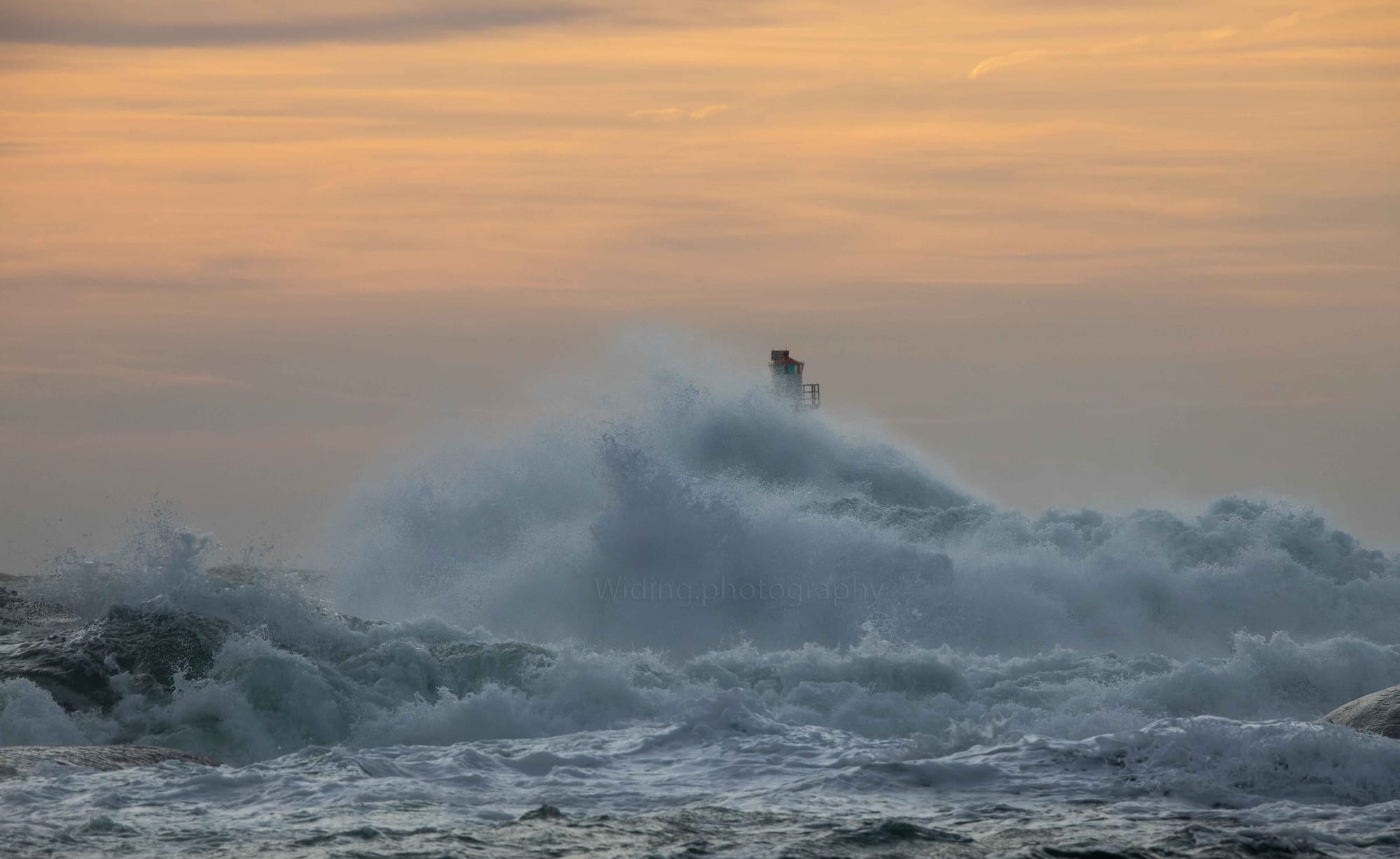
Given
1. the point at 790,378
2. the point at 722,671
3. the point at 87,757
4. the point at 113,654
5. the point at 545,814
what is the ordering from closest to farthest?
the point at 545,814
the point at 87,757
the point at 113,654
the point at 722,671
the point at 790,378

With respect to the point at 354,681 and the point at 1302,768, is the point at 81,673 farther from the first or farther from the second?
the point at 1302,768

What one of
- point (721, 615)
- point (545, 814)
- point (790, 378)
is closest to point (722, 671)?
point (721, 615)

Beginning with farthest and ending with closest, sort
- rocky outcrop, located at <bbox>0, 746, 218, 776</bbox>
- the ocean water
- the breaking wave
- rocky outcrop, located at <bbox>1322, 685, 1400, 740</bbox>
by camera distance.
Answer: the breaking wave
rocky outcrop, located at <bbox>1322, 685, 1400, 740</bbox>
rocky outcrop, located at <bbox>0, 746, 218, 776</bbox>
the ocean water

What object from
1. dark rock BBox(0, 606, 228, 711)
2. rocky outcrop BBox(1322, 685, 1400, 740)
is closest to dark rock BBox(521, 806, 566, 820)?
rocky outcrop BBox(1322, 685, 1400, 740)

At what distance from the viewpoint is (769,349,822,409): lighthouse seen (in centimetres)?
3138

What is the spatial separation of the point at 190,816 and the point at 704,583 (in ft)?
37.7

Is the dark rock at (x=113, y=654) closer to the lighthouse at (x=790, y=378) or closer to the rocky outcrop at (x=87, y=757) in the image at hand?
the rocky outcrop at (x=87, y=757)

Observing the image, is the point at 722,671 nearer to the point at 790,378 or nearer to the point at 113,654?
the point at 113,654

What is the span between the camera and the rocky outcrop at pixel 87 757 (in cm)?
847

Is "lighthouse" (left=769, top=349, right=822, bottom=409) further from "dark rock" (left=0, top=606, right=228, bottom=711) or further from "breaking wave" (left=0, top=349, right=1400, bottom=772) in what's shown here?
"dark rock" (left=0, top=606, right=228, bottom=711)

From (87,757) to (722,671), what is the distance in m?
6.52

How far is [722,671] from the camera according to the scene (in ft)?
43.9

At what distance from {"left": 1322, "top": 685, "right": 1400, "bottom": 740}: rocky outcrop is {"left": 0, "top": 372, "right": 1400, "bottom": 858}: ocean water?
1.52ft

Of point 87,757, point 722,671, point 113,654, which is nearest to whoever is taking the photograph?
point 87,757
